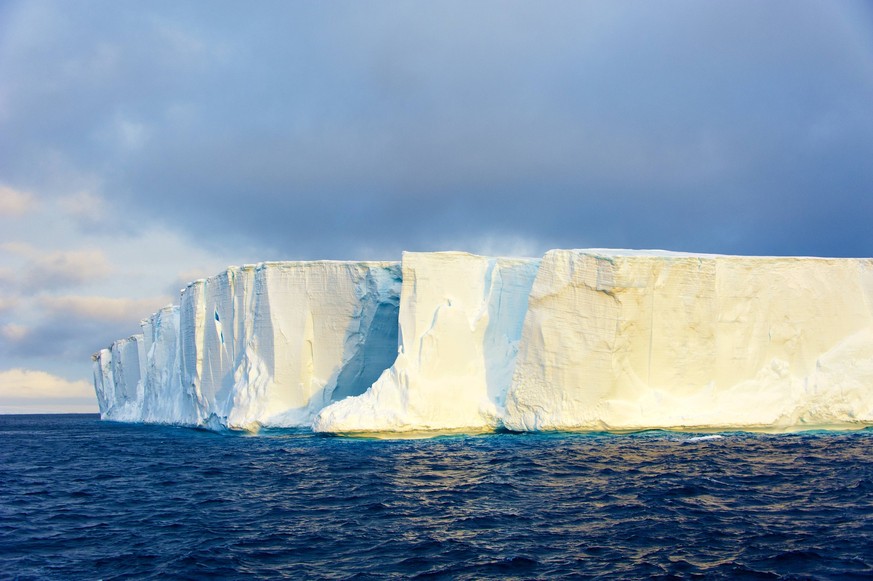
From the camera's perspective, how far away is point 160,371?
115ft

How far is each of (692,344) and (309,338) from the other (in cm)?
1055

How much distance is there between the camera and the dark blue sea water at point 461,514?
6.98m

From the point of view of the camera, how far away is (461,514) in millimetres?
9062

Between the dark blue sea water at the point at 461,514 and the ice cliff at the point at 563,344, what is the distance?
2.50 meters

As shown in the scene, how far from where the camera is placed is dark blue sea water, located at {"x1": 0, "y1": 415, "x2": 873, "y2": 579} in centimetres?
698

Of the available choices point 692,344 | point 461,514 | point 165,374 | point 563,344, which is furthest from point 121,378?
point 461,514

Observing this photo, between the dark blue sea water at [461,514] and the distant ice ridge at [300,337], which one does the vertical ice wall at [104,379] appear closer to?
the distant ice ridge at [300,337]

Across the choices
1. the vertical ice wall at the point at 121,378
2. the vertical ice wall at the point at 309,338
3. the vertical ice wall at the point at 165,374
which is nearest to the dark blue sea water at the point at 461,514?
the vertical ice wall at the point at 309,338

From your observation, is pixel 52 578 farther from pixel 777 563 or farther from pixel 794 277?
pixel 794 277

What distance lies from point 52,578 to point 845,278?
19463mm

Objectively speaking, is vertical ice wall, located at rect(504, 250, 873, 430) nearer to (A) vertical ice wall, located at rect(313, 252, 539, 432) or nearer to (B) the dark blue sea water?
(A) vertical ice wall, located at rect(313, 252, 539, 432)

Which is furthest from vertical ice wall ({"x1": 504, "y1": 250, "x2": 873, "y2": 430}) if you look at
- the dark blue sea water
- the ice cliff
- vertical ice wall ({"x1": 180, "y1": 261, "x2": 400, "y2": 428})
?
vertical ice wall ({"x1": 180, "y1": 261, "x2": 400, "y2": 428})

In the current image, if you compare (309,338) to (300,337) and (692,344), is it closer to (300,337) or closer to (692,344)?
(300,337)

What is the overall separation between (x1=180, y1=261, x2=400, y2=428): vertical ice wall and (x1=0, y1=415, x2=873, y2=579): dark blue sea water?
603 centimetres
